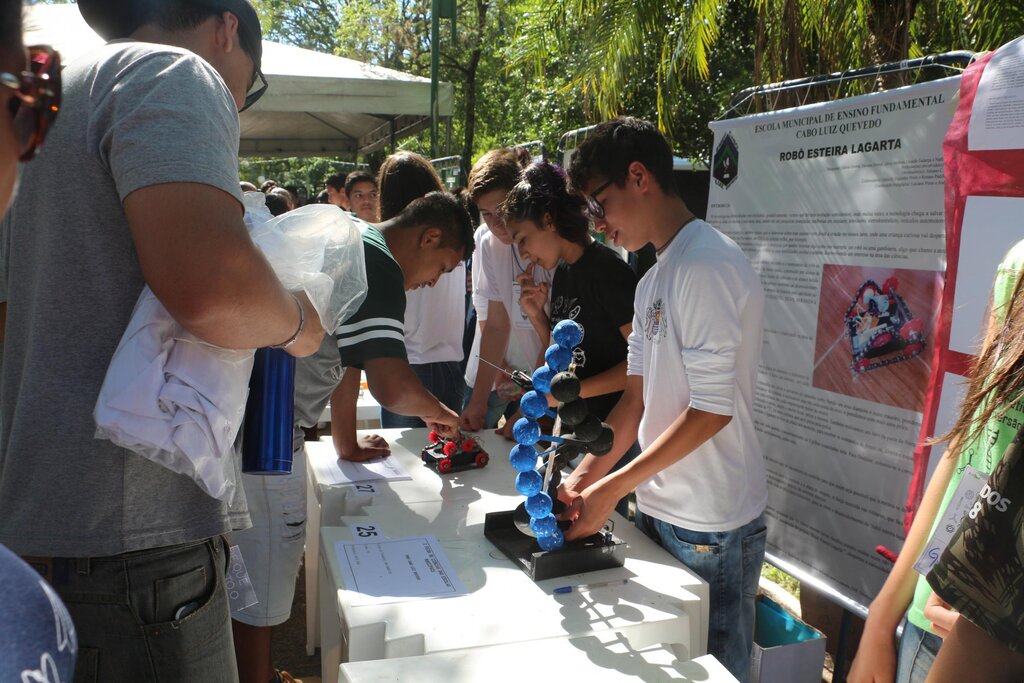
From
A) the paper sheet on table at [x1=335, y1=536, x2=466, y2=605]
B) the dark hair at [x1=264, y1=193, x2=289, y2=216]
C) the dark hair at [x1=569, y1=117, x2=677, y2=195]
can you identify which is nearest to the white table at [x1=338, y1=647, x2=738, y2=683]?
the paper sheet on table at [x1=335, y1=536, x2=466, y2=605]

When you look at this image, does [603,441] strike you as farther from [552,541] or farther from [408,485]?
[408,485]

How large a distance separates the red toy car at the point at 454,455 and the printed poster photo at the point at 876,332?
1.13m

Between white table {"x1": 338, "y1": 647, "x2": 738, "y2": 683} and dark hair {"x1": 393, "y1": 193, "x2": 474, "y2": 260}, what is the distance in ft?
4.65

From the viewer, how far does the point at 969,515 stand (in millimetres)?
853

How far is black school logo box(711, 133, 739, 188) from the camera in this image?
2.79 metres

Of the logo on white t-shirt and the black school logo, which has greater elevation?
the black school logo

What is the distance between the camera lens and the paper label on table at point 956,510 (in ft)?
3.71

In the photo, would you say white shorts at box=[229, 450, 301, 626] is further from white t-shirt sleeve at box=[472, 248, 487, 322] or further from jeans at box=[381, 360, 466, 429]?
white t-shirt sleeve at box=[472, 248, 487, 322]

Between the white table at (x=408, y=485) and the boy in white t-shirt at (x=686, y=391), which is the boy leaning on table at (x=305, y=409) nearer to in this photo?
the white table at (x=408, y=485)

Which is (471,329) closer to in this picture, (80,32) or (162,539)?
(162,539)

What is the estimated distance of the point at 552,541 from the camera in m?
1.54

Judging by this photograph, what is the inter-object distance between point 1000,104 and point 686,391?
1.02 metres

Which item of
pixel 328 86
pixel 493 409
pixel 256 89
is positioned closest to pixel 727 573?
pixel 256 89

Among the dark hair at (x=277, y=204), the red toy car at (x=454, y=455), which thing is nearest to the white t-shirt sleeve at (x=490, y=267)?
the red toy car at (x=454, y=455)
